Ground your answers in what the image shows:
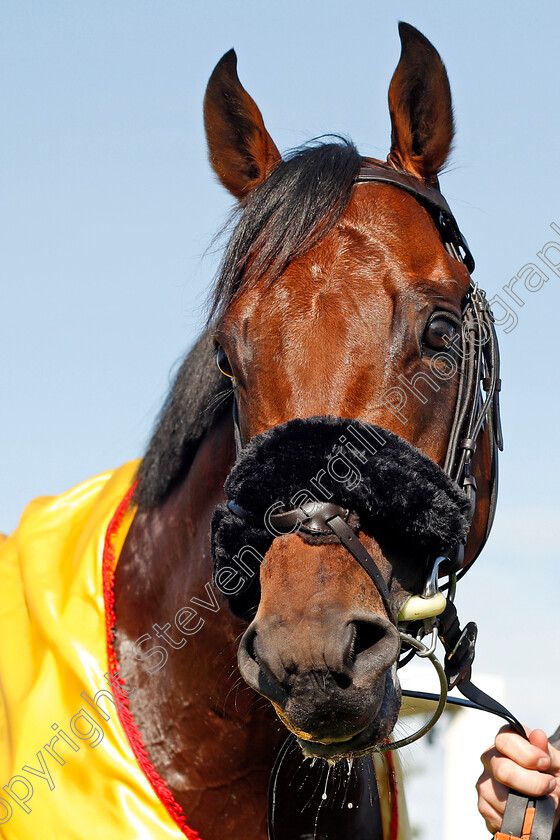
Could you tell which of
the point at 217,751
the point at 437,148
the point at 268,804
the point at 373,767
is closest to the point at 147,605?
the point at 217,751

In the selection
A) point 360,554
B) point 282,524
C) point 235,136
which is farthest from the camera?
point 235,136

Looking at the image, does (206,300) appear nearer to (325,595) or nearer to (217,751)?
(325,595)

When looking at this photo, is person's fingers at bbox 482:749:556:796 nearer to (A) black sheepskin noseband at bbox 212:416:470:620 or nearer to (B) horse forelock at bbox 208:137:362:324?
(A) black sheepskin noseband at bbox 212:416:470:620

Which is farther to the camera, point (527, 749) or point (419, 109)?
point (419, 109)

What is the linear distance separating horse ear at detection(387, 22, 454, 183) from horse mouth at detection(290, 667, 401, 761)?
1.85 metres

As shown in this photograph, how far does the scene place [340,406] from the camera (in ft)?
7.61

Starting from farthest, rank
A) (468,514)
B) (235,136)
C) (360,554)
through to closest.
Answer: (235,136), (468,514), (360,554)

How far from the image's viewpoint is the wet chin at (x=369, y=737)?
84.1 inches

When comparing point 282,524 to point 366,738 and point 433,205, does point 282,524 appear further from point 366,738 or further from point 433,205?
point 433,205

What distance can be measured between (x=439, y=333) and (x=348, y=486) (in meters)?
0.60

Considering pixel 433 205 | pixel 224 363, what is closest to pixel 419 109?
pixel 433 205

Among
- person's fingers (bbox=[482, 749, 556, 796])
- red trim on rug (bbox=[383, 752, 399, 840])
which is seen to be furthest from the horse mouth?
red trim on rug (bbox=[383, 752, 399, 840])

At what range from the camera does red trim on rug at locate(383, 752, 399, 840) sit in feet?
10.5

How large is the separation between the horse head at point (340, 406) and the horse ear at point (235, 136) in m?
0.16
